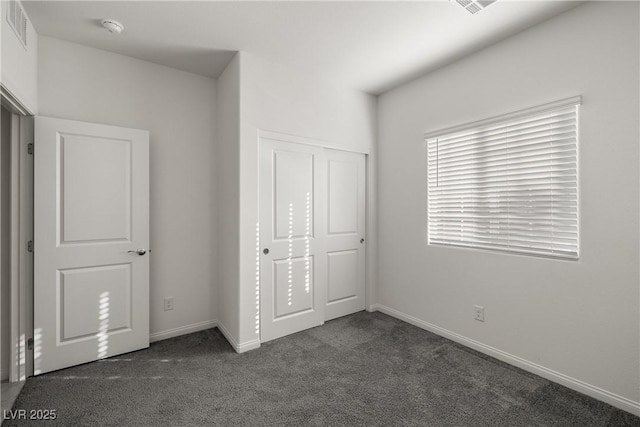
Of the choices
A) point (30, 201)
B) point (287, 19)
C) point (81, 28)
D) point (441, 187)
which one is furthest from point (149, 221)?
point (441, 187)

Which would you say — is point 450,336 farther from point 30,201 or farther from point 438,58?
point 30,201

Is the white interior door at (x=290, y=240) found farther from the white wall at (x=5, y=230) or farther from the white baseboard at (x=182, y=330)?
the white wall at (x=5, y=230)

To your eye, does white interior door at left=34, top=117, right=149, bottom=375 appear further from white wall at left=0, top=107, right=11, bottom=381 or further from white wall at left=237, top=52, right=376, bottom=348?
white wall at left=237, top=52, right=376, bottom=348

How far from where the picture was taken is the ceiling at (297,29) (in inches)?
84.4

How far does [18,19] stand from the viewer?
6.68ft

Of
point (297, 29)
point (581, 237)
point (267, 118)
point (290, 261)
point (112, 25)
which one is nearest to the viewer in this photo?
point (581, 237)

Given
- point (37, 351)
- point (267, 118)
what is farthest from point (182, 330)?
point (267, 118)

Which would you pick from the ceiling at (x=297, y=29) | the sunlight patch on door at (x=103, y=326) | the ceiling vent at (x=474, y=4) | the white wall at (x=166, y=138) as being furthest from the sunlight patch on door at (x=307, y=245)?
the ceiling vent at (x=474, y=4)

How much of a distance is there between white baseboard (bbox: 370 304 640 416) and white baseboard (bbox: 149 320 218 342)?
2157mm

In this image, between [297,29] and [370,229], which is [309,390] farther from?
[297,29]

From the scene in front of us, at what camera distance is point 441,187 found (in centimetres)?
309

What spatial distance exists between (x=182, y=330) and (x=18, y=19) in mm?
2772

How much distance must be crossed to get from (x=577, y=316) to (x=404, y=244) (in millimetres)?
1604

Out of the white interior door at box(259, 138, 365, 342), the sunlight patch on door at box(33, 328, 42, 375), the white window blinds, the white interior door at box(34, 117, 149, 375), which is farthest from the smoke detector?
the white window blinds
